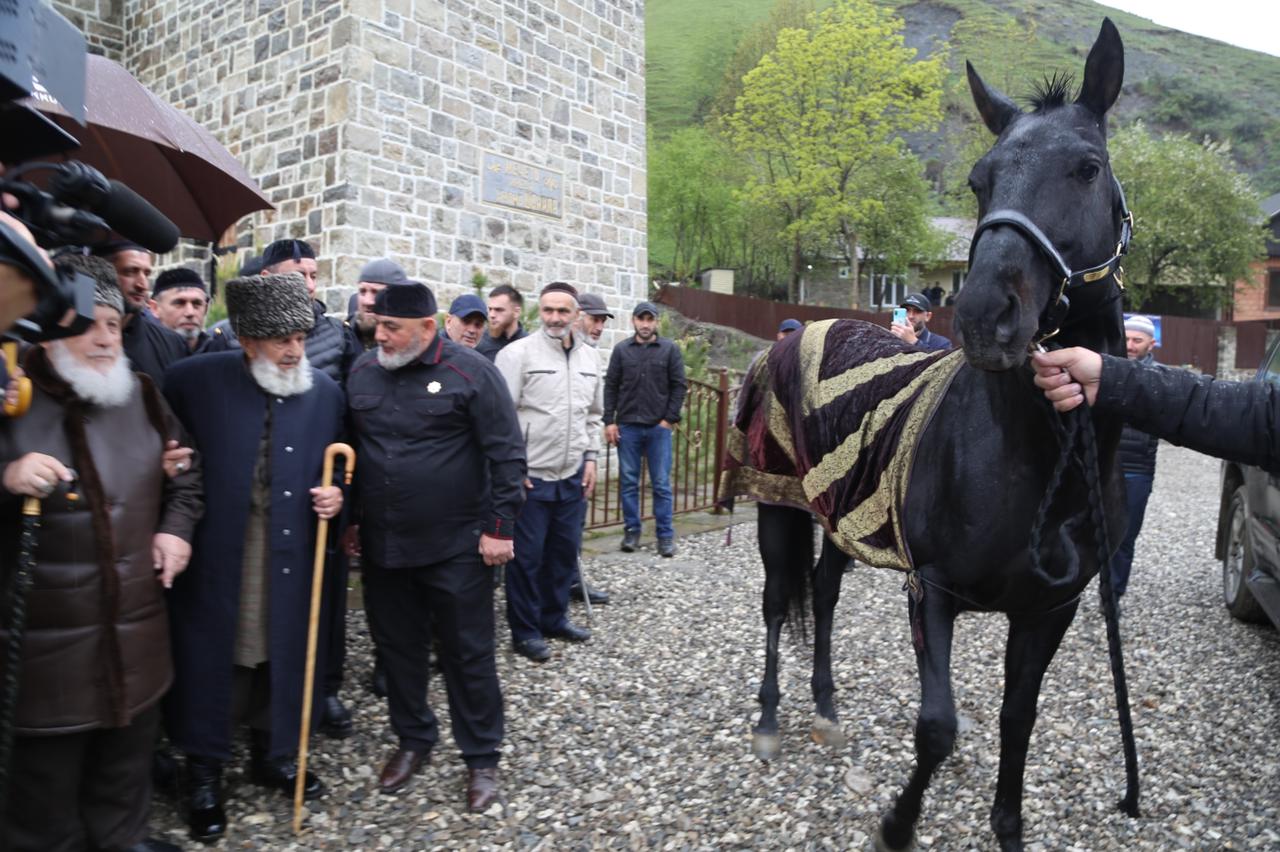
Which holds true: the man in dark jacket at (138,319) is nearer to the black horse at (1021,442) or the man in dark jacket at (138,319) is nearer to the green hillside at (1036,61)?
the black horse at (1021,442)

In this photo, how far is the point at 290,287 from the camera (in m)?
3.14

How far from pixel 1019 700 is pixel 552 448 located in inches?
120

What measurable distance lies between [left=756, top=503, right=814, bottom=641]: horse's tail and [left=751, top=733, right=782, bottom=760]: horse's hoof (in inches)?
23.2

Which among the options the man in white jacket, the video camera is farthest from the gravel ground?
the video camera

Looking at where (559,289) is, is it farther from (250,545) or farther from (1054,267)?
(1054,267)

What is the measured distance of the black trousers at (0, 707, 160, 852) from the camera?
97.7 inches

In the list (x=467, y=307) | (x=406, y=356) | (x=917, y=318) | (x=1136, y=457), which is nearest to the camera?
(x=406, y=356)

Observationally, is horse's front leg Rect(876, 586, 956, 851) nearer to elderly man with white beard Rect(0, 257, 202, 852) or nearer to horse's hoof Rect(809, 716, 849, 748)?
horse's hoof Rect(809, 716, 849, 748)

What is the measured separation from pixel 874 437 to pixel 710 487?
737cm

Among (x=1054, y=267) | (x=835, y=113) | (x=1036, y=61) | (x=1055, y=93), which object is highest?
(x=1036, y=61)

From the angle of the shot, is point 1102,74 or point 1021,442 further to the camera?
point 1021,442

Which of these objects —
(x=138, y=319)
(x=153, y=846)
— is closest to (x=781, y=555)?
(x=153, y=846)

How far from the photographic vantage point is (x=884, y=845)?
2.89 metres

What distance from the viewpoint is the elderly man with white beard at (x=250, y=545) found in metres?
3.02
